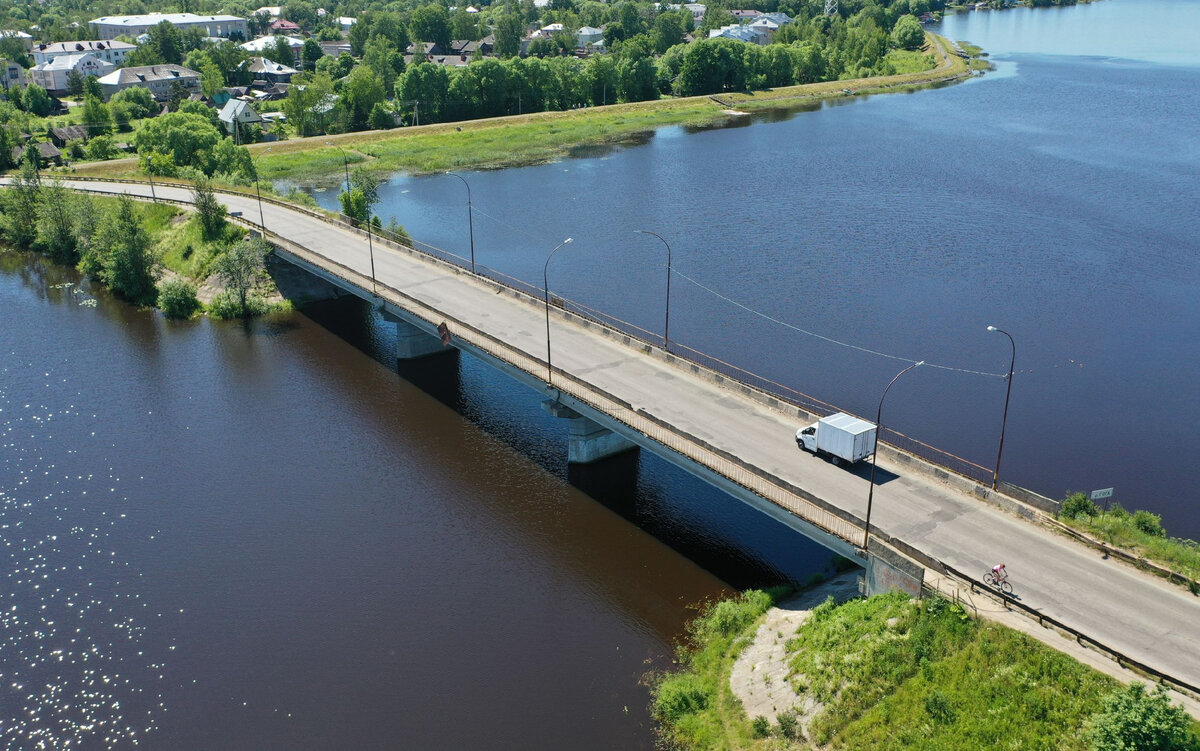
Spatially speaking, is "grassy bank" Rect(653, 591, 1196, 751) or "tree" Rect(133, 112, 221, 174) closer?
"grassy bank" Rect(653, 591, 1196, 751)

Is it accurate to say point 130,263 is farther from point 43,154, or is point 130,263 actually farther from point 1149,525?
point 1149,525

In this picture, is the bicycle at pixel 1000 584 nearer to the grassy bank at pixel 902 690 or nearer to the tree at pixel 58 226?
the grassy bank at pixel 902 690

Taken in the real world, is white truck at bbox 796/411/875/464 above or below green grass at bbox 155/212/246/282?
above

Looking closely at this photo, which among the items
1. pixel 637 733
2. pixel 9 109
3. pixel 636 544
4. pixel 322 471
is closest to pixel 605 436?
pixel 636 544

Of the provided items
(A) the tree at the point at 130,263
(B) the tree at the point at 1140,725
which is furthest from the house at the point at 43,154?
(B) the tree at the point at 1140,725

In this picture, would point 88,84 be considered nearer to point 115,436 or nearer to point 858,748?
point 115,436

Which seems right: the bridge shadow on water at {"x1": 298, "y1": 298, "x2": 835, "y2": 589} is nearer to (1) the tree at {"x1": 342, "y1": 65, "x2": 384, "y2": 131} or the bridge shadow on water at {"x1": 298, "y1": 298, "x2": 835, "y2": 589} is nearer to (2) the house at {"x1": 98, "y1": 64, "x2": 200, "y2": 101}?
(1) the tree at {"x1": 342, "y1": 65, "x2": 384, "y2": 131}

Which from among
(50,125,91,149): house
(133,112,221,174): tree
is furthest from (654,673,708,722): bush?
(50,125,91,149): house

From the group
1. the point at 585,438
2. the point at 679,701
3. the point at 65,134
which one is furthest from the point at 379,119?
the point at 679,701
